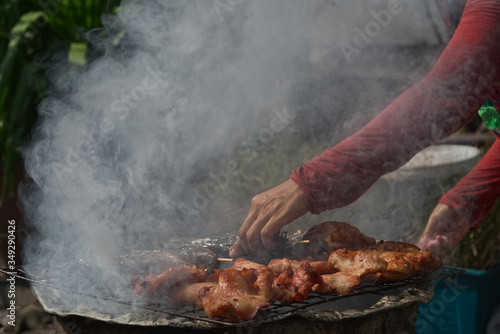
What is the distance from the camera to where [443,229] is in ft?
12.6

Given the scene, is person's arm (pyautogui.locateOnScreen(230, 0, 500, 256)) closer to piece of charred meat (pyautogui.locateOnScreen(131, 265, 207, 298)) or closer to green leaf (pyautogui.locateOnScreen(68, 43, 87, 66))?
piece of charred meat (pyautogui.locateOnScreen(131, 265, 207, 298))

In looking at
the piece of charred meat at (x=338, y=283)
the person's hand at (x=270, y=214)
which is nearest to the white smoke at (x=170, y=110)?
the person's hand at (x=270, y=214)

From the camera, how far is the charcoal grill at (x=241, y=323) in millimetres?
2084

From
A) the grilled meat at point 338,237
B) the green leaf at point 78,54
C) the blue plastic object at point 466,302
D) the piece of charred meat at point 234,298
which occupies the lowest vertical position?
the blue plastic object at point 466,302

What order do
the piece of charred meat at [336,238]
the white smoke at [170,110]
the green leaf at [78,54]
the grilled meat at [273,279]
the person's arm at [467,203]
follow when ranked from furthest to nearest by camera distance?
1. the green leaf at [78,54]
2. the person's arm at [467,203]
3. the white smoke at [170,110]
4. the piece of charred meat at [336,238]
5. the grilled meat at [273,279]

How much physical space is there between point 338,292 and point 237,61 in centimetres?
304

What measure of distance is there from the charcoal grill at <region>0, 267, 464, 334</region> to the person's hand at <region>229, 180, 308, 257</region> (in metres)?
0.41

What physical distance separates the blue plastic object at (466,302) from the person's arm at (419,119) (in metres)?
2.07

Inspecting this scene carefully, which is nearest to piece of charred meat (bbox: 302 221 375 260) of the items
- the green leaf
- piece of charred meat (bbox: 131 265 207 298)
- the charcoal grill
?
the charcoal grill

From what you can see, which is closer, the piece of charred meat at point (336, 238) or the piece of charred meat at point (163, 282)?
the piece of charred meat at point (163, 282)

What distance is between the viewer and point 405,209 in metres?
5.01

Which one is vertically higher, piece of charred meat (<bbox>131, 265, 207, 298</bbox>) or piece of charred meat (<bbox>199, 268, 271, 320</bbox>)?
piece of charred meat (<bbox>131, 265, 207, 298</bbox>)

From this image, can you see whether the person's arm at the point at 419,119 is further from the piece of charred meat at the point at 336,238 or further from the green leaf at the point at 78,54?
the green leaf at the point at 78,54

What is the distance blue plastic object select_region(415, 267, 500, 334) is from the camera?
4113 millimetres
